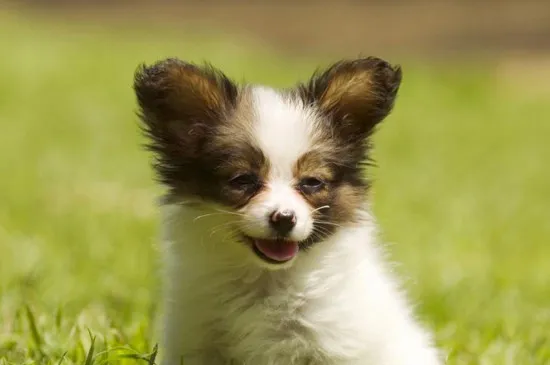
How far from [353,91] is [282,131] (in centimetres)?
47

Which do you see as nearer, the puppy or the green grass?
the puppy

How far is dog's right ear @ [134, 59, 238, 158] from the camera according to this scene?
13.5 feet

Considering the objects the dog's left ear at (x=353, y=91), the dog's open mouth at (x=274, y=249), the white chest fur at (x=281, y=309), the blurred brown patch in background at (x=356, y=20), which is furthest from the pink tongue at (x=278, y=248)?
the blurred brown patch in background at (x=356, y=20)

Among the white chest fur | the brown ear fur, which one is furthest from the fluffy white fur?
the brown ear fur

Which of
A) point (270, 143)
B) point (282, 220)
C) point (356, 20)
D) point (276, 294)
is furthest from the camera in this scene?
point (356, 20)

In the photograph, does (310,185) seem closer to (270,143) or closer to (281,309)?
(270,143)

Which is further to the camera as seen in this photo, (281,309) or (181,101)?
(181,101)

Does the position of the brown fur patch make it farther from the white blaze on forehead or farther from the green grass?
the green grass

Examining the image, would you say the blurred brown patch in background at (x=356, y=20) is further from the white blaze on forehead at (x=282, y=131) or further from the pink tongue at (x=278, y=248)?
the pink tongue at (x=278, y=248)

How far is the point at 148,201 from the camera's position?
1016 centimetres

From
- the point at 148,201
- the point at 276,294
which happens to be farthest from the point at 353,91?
the point at 148,201

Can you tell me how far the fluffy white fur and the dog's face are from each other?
0.01 meters

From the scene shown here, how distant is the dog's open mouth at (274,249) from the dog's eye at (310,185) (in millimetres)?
205

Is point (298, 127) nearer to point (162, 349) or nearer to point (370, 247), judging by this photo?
point (370, 247)
